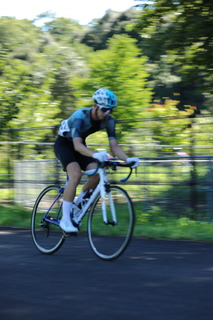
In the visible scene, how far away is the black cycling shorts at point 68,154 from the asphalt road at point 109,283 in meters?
1.08

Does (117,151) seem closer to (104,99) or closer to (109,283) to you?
(104,99)

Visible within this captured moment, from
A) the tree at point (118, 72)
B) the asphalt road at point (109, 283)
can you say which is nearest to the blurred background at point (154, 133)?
the asphalt road at point (109, 283)

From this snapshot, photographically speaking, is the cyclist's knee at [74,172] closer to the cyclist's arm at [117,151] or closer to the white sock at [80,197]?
the white sock at [80,197]

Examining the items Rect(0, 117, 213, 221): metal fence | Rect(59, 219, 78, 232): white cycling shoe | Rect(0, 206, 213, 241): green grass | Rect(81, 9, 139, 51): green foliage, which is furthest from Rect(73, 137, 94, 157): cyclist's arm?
Rect(81, 9, 139, 51): green foliage

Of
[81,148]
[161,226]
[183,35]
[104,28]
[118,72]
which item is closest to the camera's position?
[81,148]

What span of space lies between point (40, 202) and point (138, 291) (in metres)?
3.11

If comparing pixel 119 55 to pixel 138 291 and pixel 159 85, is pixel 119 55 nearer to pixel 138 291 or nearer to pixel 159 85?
pixel 138 291

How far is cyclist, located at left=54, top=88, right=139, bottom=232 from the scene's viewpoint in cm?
679

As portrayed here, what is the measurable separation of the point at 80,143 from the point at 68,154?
1.45 feet

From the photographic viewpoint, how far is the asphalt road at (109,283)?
180 inches

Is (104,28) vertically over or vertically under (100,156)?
under

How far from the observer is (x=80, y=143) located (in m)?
6.77

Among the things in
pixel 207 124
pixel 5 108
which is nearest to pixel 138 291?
pixel 207 124

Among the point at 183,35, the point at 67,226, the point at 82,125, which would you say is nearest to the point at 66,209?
the point at 67,226
